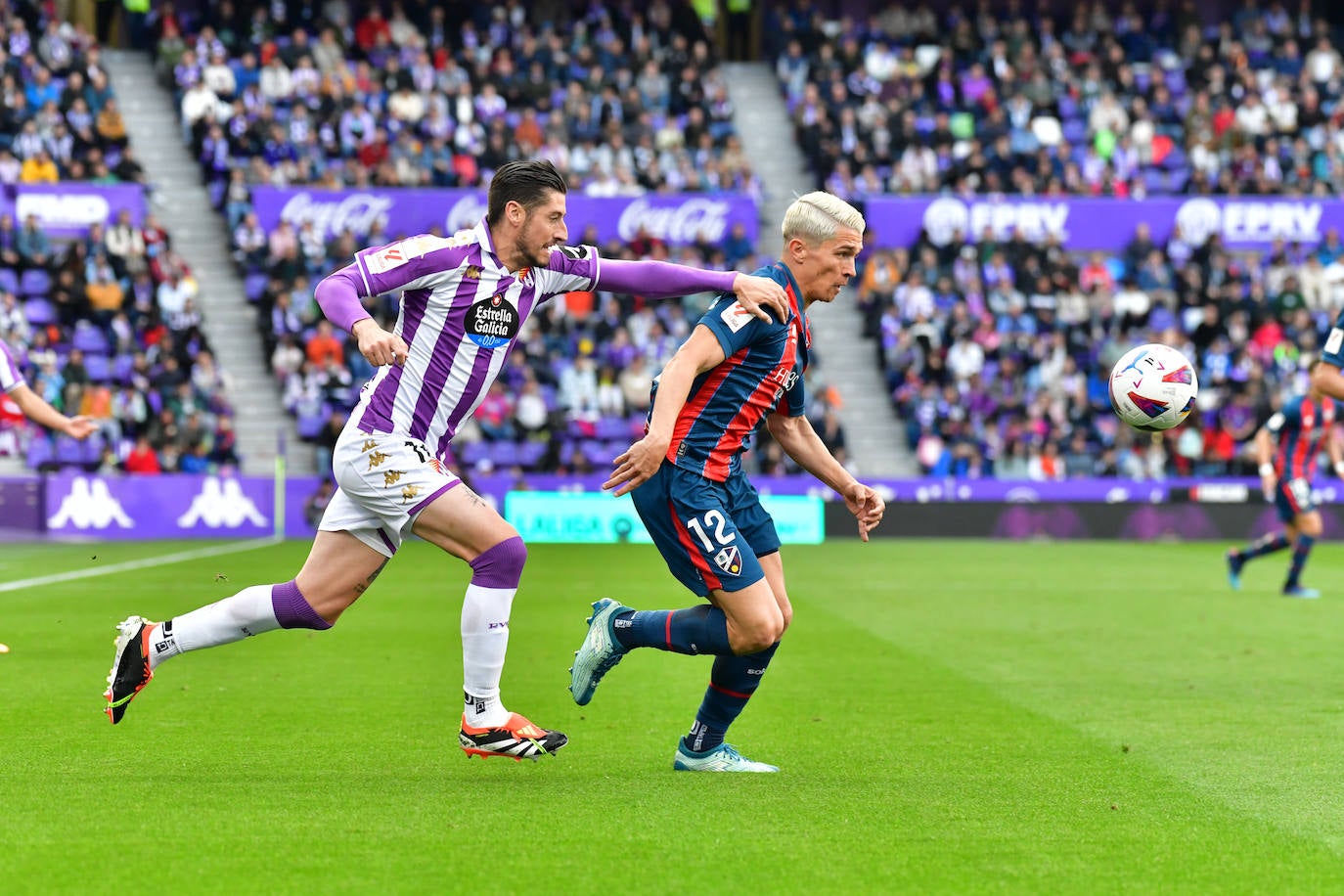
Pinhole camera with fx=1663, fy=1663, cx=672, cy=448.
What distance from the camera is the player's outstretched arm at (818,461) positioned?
654 cm

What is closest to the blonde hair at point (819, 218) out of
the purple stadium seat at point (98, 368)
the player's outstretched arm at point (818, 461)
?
the player's outstretched arm at point (818, 461)

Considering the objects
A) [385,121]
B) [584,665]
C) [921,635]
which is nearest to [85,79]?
[385,121]

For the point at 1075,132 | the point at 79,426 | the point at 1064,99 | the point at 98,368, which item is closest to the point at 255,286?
the point at 98,368

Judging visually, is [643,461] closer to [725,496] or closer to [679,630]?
[725,496]

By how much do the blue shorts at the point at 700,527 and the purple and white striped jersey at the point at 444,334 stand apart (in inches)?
31.2

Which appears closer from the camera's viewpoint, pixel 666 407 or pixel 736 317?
pixel 666 407

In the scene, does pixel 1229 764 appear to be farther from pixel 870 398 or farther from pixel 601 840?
pixel 870 398

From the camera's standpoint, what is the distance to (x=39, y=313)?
25.5m

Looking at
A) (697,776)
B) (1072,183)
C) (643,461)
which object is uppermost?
(1072,183)

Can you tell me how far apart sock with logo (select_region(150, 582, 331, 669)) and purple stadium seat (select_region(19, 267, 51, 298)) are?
21242mm

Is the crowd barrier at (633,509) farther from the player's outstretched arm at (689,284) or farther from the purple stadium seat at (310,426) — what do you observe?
the player's outstretched arm at (689,284)

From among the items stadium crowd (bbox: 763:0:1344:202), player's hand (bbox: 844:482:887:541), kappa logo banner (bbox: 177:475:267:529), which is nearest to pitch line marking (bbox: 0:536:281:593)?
kappa logo banner (bbox: 177:475:267:529)

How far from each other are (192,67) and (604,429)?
10.5 metres

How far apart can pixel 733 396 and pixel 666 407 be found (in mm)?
501
